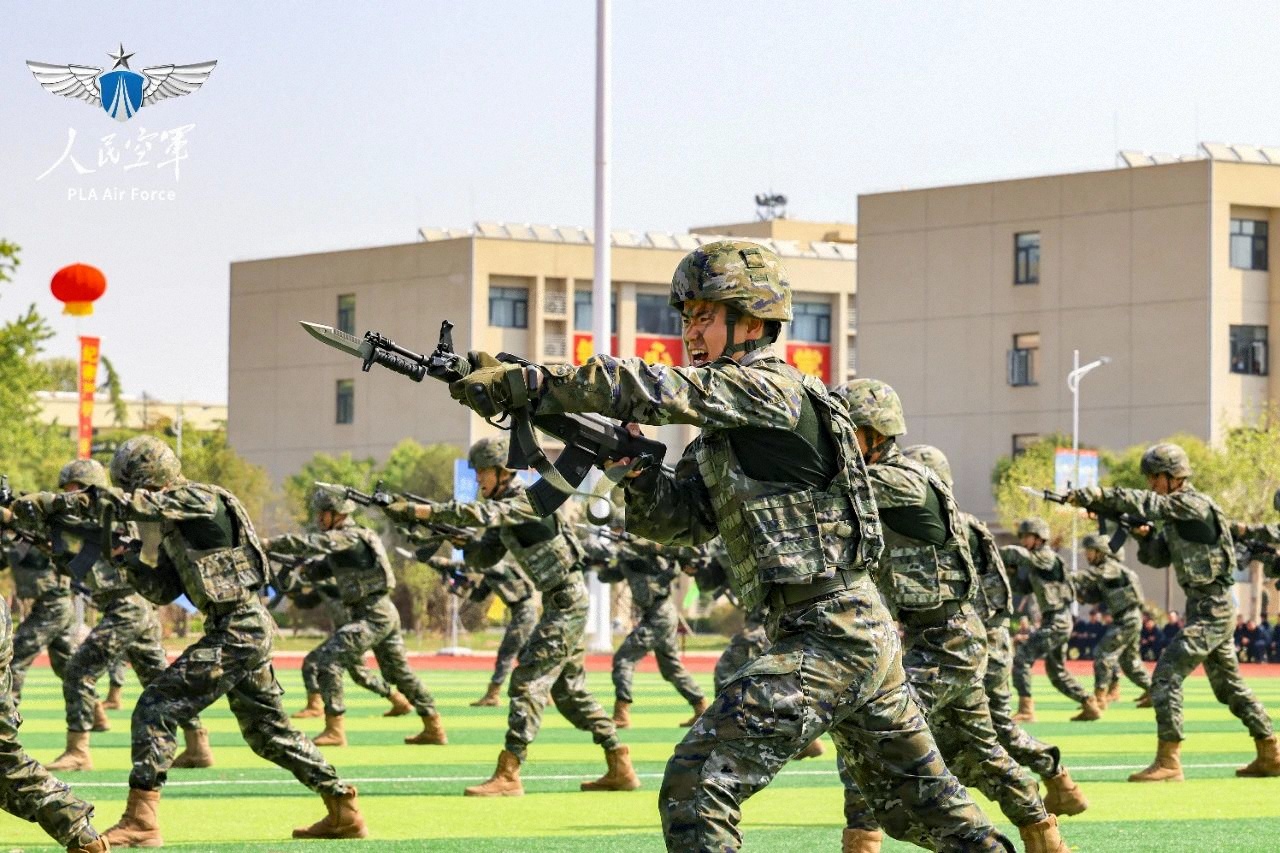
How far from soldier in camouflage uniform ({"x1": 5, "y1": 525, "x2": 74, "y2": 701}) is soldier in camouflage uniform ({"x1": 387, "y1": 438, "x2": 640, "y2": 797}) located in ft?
16.7

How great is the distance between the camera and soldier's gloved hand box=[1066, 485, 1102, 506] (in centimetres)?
1452

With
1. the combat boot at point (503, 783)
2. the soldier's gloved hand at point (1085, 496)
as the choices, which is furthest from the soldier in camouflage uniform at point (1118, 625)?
the combat boot at point (503, 783)

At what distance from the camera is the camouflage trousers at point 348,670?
19.9m

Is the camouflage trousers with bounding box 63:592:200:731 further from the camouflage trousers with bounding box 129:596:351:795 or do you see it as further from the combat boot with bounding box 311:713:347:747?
the camouflage trousers with bounding box 129:596:351:795

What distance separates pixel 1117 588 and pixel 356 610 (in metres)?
10.0

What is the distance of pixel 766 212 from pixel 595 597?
6105cm

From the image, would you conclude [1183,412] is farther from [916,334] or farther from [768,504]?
[768,504]

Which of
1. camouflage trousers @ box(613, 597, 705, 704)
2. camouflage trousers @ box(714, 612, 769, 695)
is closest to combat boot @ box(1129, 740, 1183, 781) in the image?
camouflage trousers @ box(714, 612, 769, 695)

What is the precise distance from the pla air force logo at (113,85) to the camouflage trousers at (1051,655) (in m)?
11.5

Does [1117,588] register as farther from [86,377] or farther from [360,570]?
[86,377]

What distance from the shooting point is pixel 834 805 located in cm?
1384

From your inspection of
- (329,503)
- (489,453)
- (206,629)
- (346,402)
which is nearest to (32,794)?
(206,629)

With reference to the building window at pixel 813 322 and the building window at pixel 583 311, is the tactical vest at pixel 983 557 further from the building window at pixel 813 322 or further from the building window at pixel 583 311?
the building window at pixel 813 322

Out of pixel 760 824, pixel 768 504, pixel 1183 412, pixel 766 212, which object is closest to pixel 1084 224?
pixel 1183 412
